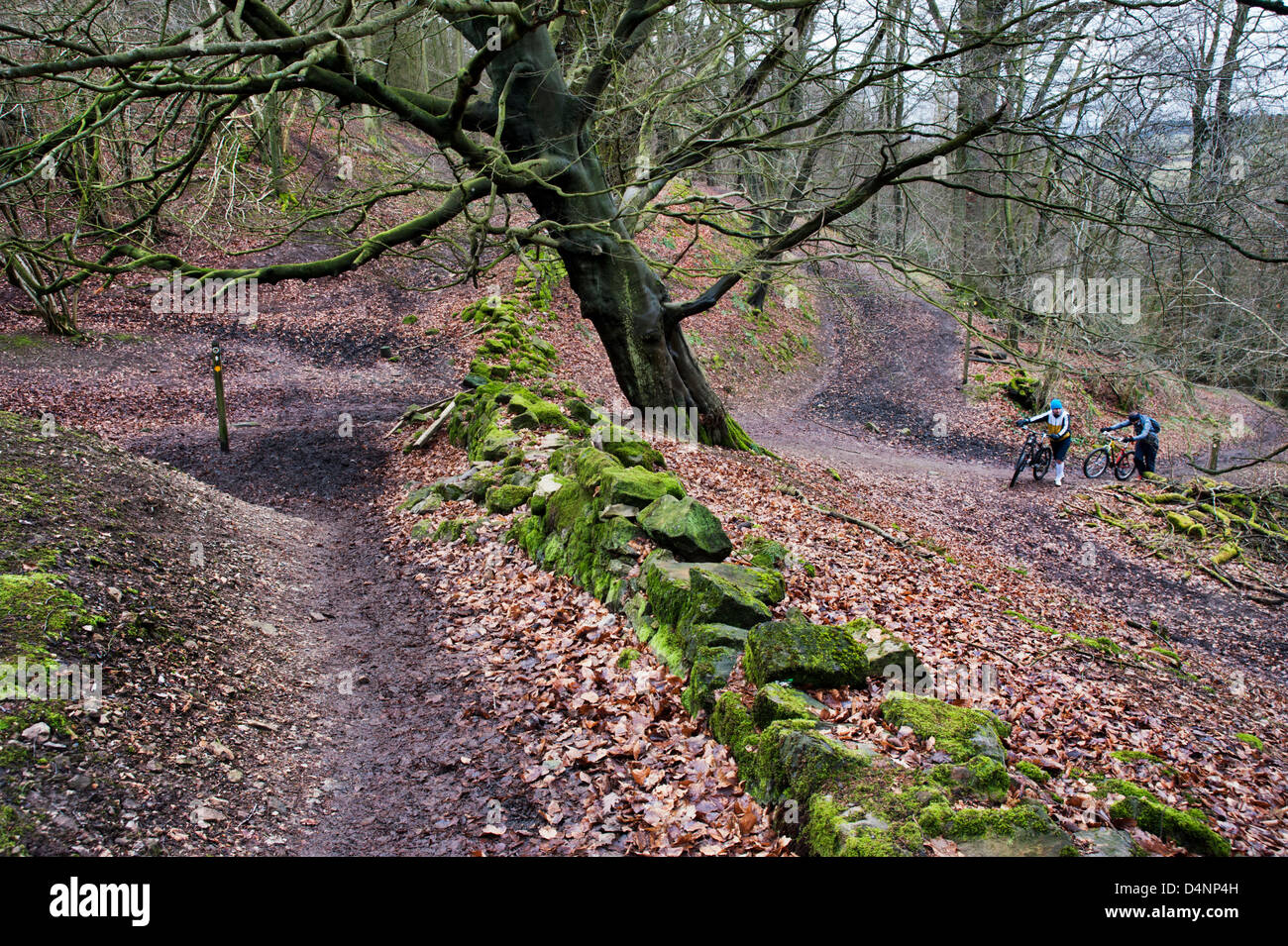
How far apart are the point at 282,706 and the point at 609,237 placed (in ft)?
22.5

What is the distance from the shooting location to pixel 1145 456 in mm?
15828

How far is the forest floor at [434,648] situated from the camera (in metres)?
3.71

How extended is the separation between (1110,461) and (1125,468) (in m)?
0.35

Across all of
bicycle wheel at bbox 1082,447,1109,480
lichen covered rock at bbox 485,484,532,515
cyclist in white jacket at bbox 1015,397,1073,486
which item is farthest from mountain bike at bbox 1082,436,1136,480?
lichen covered rock at bbox 485,484,532,515

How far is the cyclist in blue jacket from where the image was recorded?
50.2 ft

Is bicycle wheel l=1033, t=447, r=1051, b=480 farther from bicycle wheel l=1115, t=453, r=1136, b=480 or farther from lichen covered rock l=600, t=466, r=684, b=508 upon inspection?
lichen covered rock l=600, t=466, r=684, b=508

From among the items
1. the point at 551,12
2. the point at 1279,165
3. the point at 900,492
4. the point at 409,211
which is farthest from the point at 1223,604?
the point at 409,211

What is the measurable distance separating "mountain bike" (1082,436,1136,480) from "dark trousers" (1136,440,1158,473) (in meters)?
0.19

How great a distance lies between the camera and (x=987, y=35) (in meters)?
6.82

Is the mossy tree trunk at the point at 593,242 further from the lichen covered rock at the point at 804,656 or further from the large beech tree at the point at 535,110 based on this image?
the lichen covered rock at the point at 804,656

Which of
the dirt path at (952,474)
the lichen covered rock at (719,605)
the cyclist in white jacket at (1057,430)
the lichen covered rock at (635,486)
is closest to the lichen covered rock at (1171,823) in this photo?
the lichen covered rock at (719,605)

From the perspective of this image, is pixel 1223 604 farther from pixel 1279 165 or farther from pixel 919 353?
pixel 919 353

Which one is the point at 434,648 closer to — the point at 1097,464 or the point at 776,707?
the point at 776,707

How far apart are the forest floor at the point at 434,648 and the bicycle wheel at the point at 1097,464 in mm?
3603
